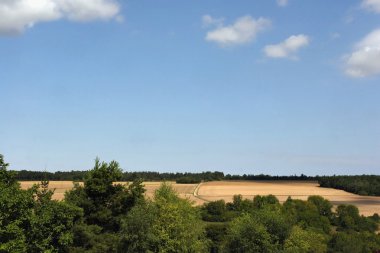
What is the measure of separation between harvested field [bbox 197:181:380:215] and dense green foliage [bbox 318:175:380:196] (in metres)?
7.26

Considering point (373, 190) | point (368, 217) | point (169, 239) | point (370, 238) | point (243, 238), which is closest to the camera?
point (169, 239)

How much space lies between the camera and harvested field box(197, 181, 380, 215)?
13325 centimetres

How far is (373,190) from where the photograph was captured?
164m

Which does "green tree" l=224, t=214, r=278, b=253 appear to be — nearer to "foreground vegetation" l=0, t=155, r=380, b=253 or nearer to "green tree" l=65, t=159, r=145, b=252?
"foreground vegetation" l=0, t=155, r=380, b=253

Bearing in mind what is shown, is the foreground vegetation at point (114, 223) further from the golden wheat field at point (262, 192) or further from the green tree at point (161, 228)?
the golden wheat field at point (262, 192)

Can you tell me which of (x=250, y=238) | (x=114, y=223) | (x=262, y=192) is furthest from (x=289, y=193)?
(x=114, y=223)

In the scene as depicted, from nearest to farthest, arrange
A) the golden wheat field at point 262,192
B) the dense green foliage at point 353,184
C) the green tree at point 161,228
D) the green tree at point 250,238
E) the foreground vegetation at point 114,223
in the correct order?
the foreground vegetation at point 114,223
the green tree at point 161,228
the green tree at point 250,238
the golden wheat field at point 262,192
the dense green foliage at point 353,184

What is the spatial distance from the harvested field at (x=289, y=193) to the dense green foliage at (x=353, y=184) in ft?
23.8

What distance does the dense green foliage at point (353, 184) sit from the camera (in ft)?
537

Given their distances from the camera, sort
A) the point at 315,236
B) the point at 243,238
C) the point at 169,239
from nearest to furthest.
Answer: the point at 169,239 → the point at 243,238 → the point at 315,236

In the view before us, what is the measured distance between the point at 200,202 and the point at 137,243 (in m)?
65.2

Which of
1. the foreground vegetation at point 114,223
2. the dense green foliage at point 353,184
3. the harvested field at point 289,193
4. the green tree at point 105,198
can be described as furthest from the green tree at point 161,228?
the dense green foliage at point 353,184

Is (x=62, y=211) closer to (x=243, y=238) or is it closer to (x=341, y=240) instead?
(x=243, y=238)

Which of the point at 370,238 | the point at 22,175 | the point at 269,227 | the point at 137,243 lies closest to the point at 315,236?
the point at 269,227
